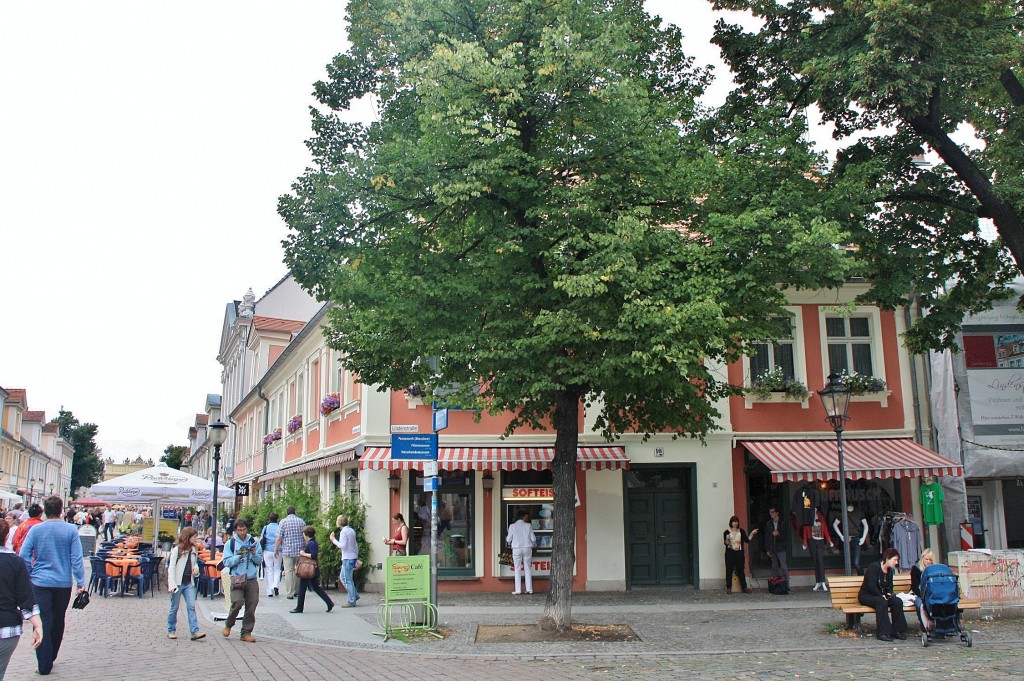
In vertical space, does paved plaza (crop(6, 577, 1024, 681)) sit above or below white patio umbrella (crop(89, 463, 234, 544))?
below

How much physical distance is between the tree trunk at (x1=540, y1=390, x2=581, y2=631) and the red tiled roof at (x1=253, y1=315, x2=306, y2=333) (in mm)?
28549

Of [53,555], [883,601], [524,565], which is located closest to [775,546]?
[524,565]

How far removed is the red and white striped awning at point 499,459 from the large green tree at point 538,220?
5036 millimetres

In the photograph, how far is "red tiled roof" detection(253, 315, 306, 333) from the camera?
40.0 m

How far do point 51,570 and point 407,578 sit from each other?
4910 millimetres

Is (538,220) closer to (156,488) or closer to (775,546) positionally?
(775,546)

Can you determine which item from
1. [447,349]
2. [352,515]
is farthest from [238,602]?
[352,515]

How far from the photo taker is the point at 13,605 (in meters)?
6.78

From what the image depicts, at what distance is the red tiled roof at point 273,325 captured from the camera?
40.0 m

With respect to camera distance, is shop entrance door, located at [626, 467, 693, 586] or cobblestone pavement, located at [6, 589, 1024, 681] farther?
shop entrance door, located at [626, 467, 693, 586]

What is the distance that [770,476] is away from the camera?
65.1 feet

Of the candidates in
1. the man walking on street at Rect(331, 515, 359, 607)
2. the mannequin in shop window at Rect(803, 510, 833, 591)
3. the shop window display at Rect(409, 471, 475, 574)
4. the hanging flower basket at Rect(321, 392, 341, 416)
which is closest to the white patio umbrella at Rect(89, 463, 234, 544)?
the hanging flower basket at Rect(321, 392, 341, 416)

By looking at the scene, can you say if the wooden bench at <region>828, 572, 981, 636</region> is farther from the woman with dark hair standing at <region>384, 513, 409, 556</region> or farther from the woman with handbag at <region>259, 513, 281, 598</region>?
the woman with handbag at <region>259, 513, 281, 598</region>

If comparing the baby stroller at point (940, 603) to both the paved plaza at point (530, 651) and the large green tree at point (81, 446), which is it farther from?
the large green tree at point (81, 446)
